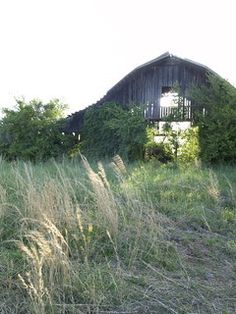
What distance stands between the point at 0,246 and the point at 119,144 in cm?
1727

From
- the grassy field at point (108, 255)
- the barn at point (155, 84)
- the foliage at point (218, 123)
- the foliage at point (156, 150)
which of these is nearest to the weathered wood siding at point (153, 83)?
the barn at point (155, 84)

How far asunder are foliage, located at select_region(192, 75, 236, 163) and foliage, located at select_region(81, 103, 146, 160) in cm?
271

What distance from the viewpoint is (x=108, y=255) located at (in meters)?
4.51

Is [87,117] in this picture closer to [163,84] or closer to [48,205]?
[163,84]

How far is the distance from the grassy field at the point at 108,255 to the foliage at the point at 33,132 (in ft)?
52.8

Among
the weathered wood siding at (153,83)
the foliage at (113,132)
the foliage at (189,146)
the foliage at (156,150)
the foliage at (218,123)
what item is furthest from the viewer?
the weathered wood siding at (153,83)

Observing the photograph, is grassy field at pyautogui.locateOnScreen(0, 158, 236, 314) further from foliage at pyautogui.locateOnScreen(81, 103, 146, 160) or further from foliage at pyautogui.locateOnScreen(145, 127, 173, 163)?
foliage at pyautogui.locateOnScreen(81, 103, 146, 160)

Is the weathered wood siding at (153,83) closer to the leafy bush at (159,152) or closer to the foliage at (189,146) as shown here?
the leafy bush at (159,152)

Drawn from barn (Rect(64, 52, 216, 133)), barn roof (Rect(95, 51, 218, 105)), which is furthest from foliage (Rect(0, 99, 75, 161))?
barn roof (Rect(95, 51, 218, 105))

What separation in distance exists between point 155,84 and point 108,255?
19.4 m

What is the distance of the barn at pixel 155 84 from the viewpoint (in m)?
22.2

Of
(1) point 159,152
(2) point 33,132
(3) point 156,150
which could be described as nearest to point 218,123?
(1) point 159,152

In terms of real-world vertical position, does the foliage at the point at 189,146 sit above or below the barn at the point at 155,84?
below

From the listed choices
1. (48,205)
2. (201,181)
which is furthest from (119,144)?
(48,205)
